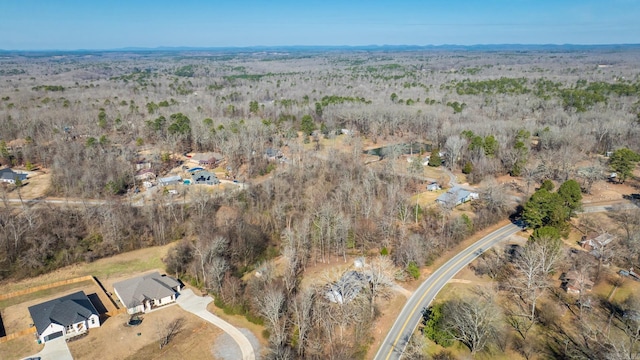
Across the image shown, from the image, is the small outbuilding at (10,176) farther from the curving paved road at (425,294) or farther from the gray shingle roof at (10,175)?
the curving paved road at (425,294)

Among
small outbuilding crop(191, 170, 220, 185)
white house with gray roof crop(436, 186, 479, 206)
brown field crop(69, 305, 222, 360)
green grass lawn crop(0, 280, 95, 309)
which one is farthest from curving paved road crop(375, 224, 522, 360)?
small outbuilding crop(191, 170, 220, 185)

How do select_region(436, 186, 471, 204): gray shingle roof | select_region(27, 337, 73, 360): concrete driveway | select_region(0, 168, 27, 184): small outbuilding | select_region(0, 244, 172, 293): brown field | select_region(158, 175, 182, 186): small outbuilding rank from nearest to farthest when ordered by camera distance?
select_region(27, 337, 73, 360): concrete driveway < select_region(0, 244, 172, 293): brown field < select_region(436, 186, 471, 204): gray shingle roof < select_region(0, 168, 27, 184): small outbuilding < select_region(158, 175, 182, 186): small outbuilding

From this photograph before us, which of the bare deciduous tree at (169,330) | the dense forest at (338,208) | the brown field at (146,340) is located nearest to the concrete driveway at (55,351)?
the brown field at (146,340)

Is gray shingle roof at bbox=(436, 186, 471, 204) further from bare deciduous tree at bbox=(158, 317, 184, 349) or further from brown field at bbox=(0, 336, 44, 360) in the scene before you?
brown field at bbox=(0, 336, 44, 360)

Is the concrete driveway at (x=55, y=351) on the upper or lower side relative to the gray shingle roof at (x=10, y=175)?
lower

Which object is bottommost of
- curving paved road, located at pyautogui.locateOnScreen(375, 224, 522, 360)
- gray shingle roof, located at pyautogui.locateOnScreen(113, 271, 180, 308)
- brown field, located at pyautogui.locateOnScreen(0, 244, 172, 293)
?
brown field, located at pyautogui.locateOnScreen(0, 244, 172, 293)

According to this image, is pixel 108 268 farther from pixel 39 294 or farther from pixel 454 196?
pixel 454 196

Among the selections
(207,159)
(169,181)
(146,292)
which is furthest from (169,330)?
(207,159)
